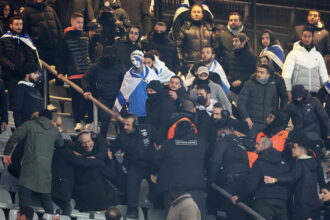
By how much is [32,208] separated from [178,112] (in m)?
3.41

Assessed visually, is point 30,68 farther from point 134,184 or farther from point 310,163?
point 310,163

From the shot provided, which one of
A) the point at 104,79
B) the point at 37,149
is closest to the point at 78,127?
the point at 104,79

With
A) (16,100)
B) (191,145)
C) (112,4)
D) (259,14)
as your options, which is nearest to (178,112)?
(191,145)

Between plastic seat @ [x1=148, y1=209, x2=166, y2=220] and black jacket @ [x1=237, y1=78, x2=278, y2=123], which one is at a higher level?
black jacket @ [x1=237, y1=78, x2=278, y2=123]

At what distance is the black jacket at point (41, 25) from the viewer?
2452cm

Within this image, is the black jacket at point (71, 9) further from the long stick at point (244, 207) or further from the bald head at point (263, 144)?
the long stick at point (244, 207)

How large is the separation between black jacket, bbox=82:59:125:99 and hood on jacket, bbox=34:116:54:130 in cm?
232

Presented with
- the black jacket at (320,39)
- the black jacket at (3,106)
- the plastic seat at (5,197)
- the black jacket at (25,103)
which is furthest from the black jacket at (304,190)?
the black jacket at (320,39)

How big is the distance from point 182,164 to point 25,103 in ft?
8.60

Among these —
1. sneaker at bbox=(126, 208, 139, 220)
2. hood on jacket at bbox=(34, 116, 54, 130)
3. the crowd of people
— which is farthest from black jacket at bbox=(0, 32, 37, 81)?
sneaker at bbox=(126, 208, 139, 220)

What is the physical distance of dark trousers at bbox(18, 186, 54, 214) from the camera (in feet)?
67.7

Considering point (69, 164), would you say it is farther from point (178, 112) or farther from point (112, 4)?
point (112, 4)

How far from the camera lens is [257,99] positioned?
23.9m

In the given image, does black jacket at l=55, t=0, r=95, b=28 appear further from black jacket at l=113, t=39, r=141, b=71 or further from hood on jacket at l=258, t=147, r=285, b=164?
hood on jacket at l=258, t=147, r=285, b=164
